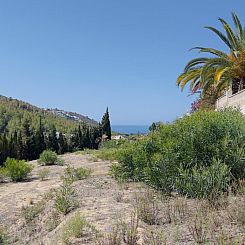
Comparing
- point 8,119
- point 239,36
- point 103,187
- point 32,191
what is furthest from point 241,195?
point 8,119

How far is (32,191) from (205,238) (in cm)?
691

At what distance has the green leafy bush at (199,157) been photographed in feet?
16.8

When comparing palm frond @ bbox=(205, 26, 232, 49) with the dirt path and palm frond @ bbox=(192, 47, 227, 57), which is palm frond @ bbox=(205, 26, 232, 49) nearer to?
palm frond @ bbox=(192, 47, 227, 57)


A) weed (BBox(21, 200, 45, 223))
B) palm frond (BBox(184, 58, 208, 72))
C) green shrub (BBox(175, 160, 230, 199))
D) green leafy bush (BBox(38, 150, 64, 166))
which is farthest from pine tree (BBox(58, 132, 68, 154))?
green shrub (BBox(175, 160, 230, 199))

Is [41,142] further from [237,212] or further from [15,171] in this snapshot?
[237,212]

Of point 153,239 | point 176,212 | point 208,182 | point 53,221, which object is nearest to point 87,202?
point 53,221

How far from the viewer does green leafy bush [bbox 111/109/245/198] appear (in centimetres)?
512

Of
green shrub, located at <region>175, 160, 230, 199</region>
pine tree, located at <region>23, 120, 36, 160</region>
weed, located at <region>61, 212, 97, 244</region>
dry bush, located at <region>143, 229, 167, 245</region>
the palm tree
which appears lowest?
weed, located at <region>61, 212, 97, 244</region>

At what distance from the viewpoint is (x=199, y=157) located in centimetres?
598

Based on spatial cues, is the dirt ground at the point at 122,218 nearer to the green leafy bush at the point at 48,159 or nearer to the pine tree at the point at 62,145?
the green leafy bush at the point at 48,159

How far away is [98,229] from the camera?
4.41m

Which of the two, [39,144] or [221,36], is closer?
[221,36]

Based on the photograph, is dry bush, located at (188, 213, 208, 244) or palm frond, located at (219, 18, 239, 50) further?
palm frond, located at (219, 18, 239, 50)

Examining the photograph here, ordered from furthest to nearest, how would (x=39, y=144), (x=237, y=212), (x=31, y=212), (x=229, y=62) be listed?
(x=39, y=144)
(x=229, y=62)
(x=31, y=212)
(x=237, y=212)
